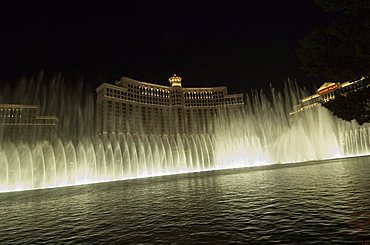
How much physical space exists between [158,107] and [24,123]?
5107 cm

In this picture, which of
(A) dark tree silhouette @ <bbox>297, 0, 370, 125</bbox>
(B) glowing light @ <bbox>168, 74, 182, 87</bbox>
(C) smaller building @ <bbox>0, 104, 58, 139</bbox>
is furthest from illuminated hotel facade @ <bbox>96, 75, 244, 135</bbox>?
(A) dark tree silhouette @ <bbox>297, 0, 370, 125</bbox>

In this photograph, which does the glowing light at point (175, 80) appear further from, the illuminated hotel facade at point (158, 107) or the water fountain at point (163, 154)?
the water fountain at point (163, 154)

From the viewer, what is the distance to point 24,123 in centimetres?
10331

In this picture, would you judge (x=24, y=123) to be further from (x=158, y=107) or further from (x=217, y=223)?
(x=217, y=223)

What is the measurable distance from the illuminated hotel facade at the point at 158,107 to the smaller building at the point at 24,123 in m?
26.1

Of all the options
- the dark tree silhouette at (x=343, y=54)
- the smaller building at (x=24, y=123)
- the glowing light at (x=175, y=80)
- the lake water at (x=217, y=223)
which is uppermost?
the glowing light at (x=175, y=80)

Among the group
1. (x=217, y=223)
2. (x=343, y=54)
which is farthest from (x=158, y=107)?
(x=217, y=223)

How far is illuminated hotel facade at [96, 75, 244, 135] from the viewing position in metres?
98.9

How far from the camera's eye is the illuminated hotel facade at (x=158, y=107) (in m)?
98.9

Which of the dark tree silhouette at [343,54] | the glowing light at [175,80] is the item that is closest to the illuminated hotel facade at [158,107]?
the glowing light at [175,80]

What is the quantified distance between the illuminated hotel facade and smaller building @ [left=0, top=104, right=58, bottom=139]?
26.1 metres

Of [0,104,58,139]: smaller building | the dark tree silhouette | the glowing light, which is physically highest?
the glowing light

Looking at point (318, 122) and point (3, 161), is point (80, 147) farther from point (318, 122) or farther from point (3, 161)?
point (318, 122)

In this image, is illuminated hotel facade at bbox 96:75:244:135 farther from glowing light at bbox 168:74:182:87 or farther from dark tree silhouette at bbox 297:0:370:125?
dark tree silhouette at bbox 297:0:370:125
